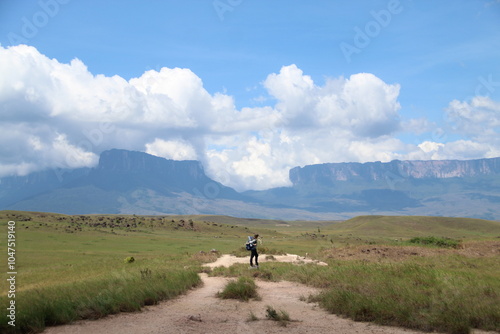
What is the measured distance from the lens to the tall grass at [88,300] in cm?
1145

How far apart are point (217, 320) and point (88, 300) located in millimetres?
4135

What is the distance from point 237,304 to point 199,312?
180 cm

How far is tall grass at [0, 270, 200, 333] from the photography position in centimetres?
1145

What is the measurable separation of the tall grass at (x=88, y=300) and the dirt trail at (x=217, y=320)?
344mm

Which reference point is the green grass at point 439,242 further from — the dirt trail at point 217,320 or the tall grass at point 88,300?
the tall grass at point 88,300

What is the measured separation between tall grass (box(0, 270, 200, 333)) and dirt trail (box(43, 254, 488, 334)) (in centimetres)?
34

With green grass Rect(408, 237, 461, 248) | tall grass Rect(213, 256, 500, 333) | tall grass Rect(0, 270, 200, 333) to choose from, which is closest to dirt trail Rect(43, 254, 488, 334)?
tall grass Rect(0, 270, 200, 333)

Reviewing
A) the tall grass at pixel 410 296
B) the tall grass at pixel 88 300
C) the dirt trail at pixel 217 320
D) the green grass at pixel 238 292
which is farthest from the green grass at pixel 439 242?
the tall grass at pixel 88 300

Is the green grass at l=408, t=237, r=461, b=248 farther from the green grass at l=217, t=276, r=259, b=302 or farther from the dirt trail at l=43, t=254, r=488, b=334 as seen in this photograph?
the green grass at l=217, t=276, r=259, b=302

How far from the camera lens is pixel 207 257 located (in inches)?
1326

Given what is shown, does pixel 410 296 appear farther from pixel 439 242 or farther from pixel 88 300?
pixel 439 242

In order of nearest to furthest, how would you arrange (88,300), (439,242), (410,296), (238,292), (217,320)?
(217,320) → (88,300) → (410,296) → (238,292) → (439,242)

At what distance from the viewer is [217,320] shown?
1280cm

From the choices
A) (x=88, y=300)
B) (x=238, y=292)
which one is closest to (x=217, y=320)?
(x=238, y=292)
